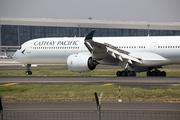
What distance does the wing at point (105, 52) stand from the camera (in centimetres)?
3175

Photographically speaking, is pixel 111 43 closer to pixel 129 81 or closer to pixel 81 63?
pixel 81 63

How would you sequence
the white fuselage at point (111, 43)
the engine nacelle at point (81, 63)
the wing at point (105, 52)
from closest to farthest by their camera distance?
the wing at point (105, 52) < the engine nacelle at point (81, 63) < the white fuselage at point (111, 43)

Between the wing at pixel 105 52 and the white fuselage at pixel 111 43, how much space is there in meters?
1.20

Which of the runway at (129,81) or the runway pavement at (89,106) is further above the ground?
the runway at (129,81)

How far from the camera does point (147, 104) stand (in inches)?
665

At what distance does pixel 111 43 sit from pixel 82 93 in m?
15.2

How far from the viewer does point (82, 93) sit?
2111cm

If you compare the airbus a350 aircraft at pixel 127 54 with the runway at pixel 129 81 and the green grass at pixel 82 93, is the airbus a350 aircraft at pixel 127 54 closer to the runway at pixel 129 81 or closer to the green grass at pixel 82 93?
the runway at pixel 129 81

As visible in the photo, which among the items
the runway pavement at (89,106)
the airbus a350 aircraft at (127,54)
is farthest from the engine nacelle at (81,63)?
the runway pavement at (89,106)

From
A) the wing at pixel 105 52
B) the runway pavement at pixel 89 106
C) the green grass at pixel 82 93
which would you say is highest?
the wing at pixel 105 52

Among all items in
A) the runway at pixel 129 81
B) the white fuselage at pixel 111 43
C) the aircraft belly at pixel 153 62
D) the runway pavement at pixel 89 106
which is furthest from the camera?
the white fuselage at pixel 111 43

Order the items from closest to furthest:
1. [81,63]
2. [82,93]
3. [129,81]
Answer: [82,93]
[129,81]
[81,63]

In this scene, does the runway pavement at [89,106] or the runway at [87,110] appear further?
the runway pavement at [89,106]

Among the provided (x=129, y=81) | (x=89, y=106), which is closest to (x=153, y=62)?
(x=129, y=81)
